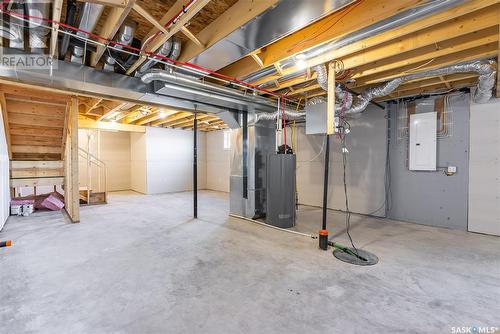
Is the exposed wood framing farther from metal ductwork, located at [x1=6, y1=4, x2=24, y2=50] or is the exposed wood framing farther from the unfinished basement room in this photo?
metal ductwork, located at [x1=6, y1=4, x2=24, y2=50]

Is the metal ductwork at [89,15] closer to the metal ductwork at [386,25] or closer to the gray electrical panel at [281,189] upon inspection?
the metal ductwork at [386,25]

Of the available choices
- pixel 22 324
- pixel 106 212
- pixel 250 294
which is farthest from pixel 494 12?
pixel 106 212

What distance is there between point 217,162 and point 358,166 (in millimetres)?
5179

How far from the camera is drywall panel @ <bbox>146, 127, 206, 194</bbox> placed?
25.3 ft

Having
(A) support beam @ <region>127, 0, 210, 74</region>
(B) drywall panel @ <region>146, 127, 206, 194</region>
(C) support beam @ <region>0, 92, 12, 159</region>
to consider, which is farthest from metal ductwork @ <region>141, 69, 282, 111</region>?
(B) drywall panel @ <region>146, 127, 206, 194</region>

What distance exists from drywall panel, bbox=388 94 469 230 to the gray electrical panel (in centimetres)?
224

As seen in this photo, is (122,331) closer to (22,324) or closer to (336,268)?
(22,324)

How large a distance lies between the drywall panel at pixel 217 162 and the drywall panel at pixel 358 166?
3381 millimetres

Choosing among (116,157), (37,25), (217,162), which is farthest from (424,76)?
(116,157)

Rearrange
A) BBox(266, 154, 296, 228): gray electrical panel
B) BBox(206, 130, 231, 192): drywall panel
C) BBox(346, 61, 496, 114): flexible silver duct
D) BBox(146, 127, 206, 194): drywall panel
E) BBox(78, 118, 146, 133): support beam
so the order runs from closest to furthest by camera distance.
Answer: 1. BBox(346, 61, 496, 114): flexible silver duct
2. BBox(266, 154, 296, 228): gray electrical panel
3. BBox(78, 118, 146, 133): support beam
4. BBox(146, 127, 206, 194): drywall panel
5. BBox(206, 130, 231, 192): drywall panel

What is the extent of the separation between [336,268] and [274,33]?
2.36 metres

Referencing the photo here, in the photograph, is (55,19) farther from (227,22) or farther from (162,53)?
(227,22)

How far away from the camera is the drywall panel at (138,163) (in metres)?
7.76

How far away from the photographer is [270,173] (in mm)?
3857
